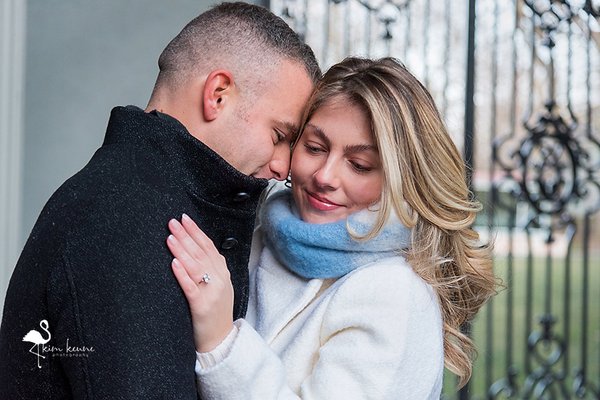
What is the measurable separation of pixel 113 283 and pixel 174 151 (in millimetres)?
281

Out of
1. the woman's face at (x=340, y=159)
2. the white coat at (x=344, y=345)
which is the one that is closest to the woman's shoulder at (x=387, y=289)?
the white coat at (x=344, y=345)

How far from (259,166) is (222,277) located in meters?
0.24

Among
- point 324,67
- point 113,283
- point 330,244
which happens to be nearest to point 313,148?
point 330,244

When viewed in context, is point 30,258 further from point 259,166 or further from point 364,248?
point 364,248

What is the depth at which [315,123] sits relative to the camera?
5.87ft

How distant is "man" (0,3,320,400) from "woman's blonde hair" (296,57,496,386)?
0.17 metres

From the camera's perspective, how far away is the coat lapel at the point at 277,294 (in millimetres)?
1810

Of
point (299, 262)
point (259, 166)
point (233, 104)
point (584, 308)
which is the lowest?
point (584, 308)

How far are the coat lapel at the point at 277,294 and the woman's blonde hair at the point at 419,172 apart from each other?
0.19 metres

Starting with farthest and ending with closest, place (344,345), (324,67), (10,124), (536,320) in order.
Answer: (536,320), (324,67), (10,124), (344,345)

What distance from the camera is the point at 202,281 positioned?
1460 millimetres

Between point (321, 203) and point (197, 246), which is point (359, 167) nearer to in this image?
point (321, 203)

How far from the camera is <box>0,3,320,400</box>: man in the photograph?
1.30m

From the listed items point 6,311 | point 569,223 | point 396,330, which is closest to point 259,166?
point 396,330
